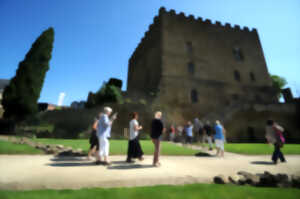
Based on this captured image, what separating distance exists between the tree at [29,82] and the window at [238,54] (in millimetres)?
29502

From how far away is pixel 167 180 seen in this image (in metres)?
3.73

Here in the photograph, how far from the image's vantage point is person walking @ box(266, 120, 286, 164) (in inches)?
250

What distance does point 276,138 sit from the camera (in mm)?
6496

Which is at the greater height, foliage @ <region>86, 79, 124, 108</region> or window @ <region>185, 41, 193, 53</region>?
window @ <region>185, 41, 193, 53</region>

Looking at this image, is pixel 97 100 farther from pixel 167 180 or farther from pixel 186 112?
pixel 167 180

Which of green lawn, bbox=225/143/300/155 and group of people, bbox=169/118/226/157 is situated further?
green lawn, bbox=225/143/300/155

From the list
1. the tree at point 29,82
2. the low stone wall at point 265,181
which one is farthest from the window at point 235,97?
the tree at point 29,82

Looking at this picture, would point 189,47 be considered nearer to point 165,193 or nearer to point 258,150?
point 258,150

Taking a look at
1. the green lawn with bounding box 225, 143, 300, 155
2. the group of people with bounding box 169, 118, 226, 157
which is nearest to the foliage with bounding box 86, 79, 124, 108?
the group of people with bounding box 169, 118, 226, 157

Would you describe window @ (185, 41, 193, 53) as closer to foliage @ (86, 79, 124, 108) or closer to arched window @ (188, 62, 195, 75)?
arched window @ (188, 62, 195, 75)

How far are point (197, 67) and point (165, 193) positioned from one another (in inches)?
926

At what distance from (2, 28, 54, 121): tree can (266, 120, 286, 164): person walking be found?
21.5 meters

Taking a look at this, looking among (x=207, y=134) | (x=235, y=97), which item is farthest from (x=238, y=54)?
(x=207, y=134)

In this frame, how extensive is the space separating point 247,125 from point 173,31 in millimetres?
17424
